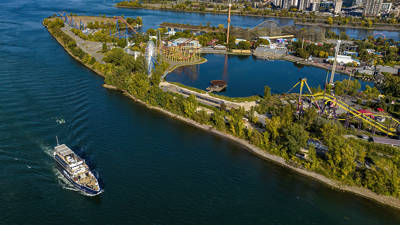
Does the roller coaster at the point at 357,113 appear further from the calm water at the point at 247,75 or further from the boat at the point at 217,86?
the boat at the point at 217,86

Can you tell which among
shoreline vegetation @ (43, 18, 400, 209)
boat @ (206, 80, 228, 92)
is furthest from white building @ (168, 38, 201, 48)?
boat @ (206, 80, 228, 92)

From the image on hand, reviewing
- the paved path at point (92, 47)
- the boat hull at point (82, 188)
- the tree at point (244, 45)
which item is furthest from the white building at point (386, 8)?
the boat hull at point (82, 188)

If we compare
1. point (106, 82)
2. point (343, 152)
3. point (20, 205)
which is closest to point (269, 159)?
point (343, 152)

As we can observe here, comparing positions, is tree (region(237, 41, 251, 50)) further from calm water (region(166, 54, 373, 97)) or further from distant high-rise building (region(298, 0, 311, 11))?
distant high-rise building (region(298, 0, 311, 11))

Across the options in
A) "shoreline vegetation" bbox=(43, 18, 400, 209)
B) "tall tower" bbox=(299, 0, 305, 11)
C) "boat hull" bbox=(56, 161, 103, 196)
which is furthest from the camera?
"tall tower" bbox=(299, 0, 305, 11)

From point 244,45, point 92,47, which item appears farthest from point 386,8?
point 92,47

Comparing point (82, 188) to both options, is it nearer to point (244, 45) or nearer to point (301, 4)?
point (244, 45)
